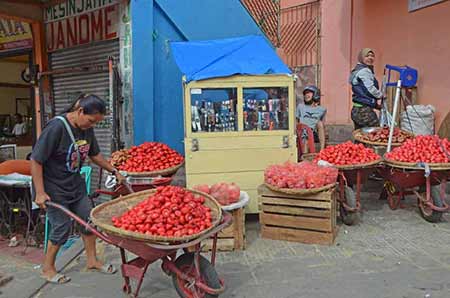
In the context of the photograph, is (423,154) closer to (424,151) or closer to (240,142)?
(424,151)

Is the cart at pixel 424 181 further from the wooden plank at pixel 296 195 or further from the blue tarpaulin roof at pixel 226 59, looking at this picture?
the blue tarpaulin roof at pixel 226 59

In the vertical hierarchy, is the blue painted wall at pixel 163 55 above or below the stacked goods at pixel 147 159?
above

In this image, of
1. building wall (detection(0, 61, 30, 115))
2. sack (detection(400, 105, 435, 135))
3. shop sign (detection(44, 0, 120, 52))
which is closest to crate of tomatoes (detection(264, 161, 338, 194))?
sack (detection(400, 105, 435, 135))

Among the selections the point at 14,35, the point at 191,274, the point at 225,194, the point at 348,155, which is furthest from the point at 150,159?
the point at 14,35

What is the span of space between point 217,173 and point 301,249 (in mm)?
1415

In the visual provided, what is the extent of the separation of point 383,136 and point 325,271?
121 inches

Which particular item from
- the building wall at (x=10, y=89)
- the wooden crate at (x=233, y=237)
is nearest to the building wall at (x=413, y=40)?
the wooden crate at (x=233, y=237)

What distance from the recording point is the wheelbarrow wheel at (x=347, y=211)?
582cm

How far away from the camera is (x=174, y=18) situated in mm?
7848

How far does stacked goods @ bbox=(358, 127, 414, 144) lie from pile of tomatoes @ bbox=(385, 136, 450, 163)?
2.23 feet

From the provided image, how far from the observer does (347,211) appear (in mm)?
5848

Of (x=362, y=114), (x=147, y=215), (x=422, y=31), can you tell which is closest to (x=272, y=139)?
(x=362, y=114)

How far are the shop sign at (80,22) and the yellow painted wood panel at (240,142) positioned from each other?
10.4 feet

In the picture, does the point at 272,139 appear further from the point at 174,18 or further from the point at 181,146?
the point at 174,18
